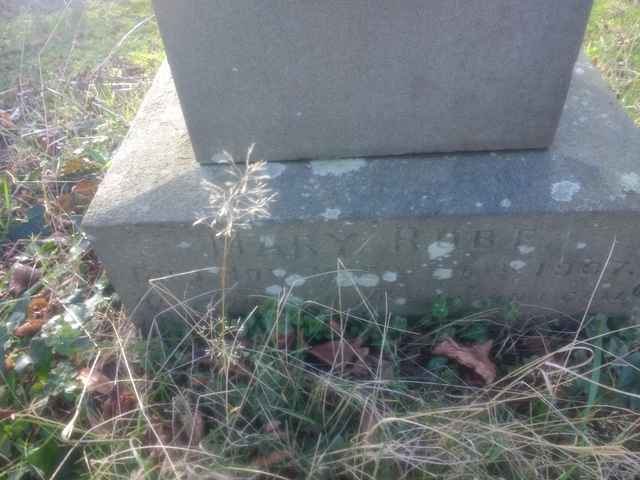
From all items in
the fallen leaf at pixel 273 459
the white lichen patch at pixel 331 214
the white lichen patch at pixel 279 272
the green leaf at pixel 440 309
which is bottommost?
the fallen leaf at pixel 273 459

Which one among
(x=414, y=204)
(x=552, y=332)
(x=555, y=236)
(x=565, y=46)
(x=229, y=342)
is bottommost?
(x=552, y=332)

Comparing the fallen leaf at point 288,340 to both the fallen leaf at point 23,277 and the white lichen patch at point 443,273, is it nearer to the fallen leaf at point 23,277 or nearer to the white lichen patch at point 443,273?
the white lichen patch at point 443,273

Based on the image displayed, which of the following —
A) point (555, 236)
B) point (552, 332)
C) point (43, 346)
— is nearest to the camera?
point (555, 236)

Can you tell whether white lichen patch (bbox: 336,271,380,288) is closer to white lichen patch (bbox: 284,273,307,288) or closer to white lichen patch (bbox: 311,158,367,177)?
white lichen patch (bbox: 284,273,307,288)

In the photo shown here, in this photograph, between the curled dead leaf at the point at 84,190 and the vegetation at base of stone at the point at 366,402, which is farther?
the curled dead leaf at the point at 84,190

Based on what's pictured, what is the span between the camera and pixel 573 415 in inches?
58.3

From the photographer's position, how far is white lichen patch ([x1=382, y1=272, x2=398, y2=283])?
1674 mm

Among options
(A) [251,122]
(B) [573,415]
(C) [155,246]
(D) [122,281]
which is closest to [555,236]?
(B) [573,415]

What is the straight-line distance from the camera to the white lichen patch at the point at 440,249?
1.58m

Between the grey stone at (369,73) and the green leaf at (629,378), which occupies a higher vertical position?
the grey stone at (369,73)

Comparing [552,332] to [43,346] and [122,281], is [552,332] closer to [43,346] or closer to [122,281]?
[122,281]

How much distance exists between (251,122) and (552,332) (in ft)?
4.08

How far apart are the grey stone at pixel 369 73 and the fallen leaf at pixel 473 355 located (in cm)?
63

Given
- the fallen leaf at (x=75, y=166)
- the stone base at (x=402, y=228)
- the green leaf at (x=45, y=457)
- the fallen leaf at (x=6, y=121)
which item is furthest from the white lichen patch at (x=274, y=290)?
the fallen leaf at (x=6, y=121)
